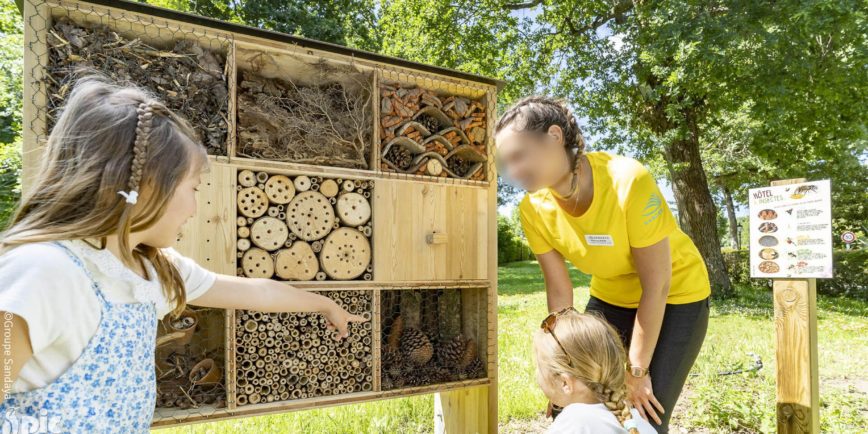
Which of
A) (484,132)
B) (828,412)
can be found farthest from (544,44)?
(828,412)

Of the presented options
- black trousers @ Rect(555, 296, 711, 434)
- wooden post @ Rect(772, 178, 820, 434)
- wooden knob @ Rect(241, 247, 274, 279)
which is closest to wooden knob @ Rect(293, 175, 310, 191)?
wooden knob @ Rect(241, 247, 274, 279)

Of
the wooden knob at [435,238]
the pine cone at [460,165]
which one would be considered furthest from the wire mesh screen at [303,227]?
the pine cone at [460,165]

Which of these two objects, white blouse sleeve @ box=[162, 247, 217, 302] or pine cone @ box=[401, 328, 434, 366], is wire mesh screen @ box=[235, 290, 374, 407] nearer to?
pine cone @ box=[401, 328, 434, 366]

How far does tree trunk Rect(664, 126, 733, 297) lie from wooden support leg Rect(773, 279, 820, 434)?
20.3ft

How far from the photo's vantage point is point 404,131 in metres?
2.76

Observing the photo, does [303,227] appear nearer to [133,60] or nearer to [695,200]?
[133,60]

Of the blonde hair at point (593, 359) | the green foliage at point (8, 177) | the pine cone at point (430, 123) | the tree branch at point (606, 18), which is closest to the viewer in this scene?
the blonde hair at point (593, 359)

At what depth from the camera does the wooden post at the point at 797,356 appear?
2307mm

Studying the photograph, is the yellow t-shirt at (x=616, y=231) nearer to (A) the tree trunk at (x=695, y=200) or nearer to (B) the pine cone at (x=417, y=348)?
(B) the pine cone at (x=417, y=348)

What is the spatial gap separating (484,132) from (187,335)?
6.23 ft

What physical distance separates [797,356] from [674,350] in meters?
1.02

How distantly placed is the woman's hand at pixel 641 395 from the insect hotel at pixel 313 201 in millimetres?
1149

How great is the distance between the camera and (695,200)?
8555 mm

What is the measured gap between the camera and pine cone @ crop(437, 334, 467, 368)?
9.21 ft
